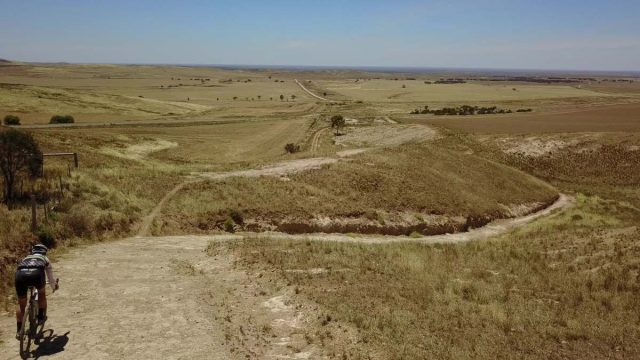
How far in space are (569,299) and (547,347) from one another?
4455 mm

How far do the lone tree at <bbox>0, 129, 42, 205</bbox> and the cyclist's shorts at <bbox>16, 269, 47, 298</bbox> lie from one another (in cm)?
1357

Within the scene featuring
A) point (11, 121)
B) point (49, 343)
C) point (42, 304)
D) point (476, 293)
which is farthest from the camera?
point (11, 121)

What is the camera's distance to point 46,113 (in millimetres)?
72312

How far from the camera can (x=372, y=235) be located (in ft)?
97.9

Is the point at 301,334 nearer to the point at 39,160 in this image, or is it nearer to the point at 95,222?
the point at 95,222

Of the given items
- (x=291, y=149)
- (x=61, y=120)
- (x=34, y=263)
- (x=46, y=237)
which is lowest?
(x=291, y=149)

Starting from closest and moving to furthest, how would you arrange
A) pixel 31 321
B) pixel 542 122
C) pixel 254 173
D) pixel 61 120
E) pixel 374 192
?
1. pixel 31 321
2. pixel 374 192
3. pixel 254 173
4. pixel 61 120
5. pixel 542 122

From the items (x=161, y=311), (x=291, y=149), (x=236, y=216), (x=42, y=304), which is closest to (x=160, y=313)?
(x=161, y=311)

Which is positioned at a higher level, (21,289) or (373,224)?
(21,289)

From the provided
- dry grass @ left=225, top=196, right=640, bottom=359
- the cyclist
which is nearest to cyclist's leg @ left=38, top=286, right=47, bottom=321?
the cyclist

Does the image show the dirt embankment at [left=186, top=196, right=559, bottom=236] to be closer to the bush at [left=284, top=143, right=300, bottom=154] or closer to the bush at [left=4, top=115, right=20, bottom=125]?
the bush at [left=284, top=143, right=300, bottom=154]

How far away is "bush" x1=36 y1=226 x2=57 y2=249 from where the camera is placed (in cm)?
1859

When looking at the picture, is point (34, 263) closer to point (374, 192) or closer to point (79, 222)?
point (79, 222)

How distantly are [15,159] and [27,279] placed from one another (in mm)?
15526
